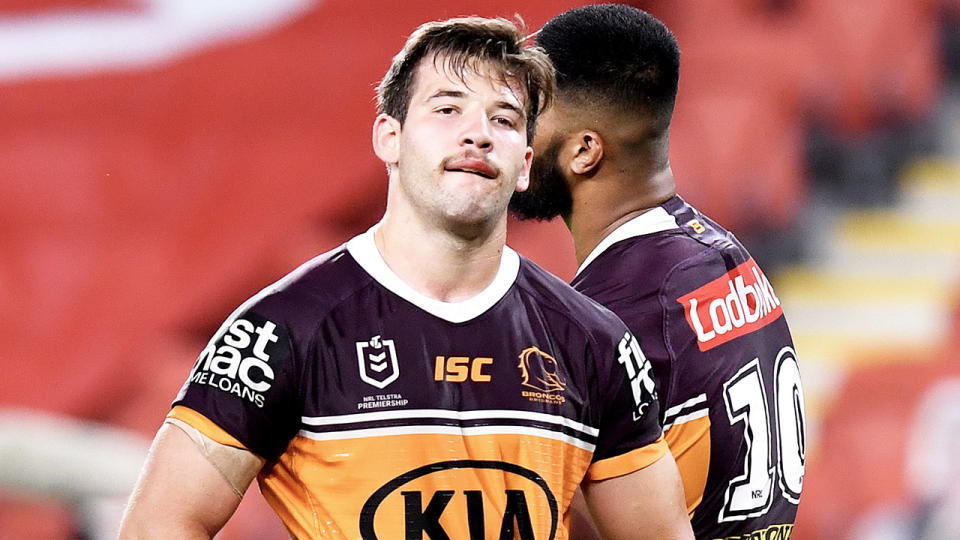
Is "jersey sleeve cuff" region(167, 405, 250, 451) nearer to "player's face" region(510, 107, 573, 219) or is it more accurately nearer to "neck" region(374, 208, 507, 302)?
"neck" region(374, 208, 507, 302)

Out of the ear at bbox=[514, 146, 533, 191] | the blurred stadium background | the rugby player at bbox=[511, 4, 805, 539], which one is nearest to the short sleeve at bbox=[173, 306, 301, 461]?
the ear at bbox=[514, 146, 533, 191]

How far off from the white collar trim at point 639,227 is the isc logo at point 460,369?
565mm

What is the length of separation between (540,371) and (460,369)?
13cm

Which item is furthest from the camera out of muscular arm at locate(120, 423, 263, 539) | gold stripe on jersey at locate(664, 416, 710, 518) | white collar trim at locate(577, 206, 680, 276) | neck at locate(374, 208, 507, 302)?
white collar trim at locate(577, 206, 680, 276)

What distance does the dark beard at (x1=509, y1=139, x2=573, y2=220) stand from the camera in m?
2.84

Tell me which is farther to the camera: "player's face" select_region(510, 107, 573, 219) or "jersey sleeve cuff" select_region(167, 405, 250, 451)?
"player's face" select_region(510, 107, 573, 219)

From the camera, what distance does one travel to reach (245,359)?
2.03 meters

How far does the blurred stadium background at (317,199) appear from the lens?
498 centimetres

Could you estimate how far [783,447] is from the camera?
2.68 meters

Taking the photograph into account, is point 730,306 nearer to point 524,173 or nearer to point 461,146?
point 524,173

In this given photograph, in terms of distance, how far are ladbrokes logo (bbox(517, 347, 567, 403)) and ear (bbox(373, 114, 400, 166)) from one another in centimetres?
38

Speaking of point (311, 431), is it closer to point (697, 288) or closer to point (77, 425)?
point (697, 288)

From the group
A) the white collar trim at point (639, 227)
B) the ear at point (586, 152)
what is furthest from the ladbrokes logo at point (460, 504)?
the ear at point (586, 152)

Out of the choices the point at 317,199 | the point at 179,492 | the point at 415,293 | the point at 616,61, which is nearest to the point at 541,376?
the point at 415,293
